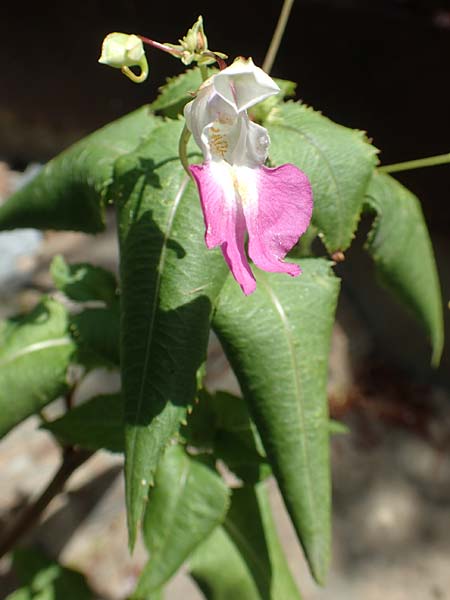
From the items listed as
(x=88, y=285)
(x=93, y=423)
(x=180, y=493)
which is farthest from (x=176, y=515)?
(x=88, y=285)

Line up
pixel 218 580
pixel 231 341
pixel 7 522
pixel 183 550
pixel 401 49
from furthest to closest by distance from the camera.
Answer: pixel 401 49
pixel 7 522
pixel 218 580
pixel 183 550
pixel 231 341

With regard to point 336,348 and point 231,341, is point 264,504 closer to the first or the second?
point 231,341

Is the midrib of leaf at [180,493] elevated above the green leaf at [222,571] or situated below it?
above

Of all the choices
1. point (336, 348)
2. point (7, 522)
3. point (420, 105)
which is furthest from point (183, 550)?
point (420, 105)

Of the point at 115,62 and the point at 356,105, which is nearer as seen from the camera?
the point at 115,62

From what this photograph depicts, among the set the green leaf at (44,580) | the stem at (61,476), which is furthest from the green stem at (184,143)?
the green leaf at (44,580)

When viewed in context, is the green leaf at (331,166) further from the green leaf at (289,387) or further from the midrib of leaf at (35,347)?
the midrib of leaf at (35,347)
